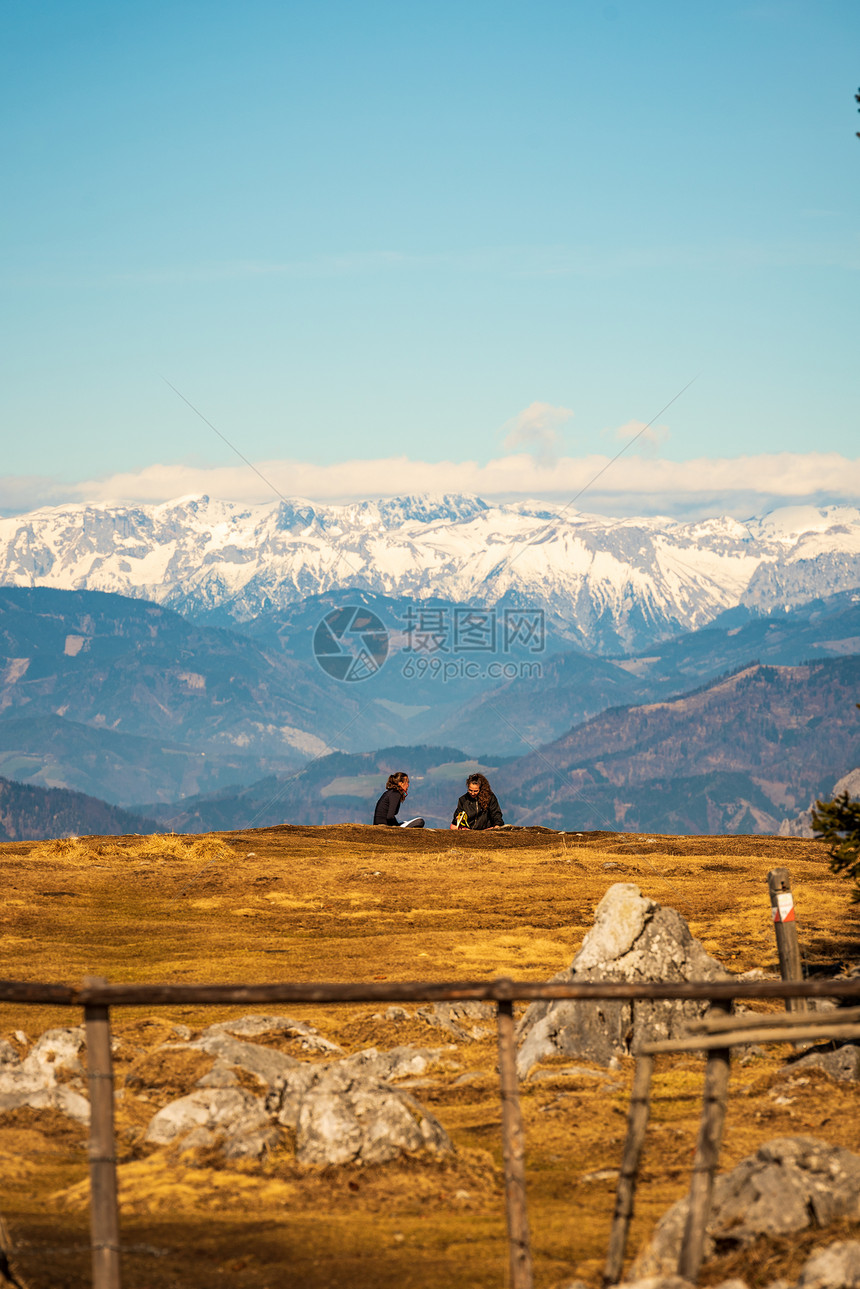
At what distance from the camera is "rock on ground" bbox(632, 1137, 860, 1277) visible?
7426 mm

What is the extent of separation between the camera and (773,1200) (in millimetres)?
7594

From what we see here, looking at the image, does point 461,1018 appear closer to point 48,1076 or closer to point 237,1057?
point 237,1057

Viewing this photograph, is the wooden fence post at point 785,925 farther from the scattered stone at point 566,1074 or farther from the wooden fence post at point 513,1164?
the wooden fence post at point 513,1164

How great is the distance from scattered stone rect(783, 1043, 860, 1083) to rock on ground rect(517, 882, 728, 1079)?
213 centimetres

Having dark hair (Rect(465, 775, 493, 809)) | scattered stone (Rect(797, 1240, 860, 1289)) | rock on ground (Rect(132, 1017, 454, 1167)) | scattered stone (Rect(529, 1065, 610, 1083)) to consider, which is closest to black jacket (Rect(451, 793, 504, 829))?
dark hair (Rect(465, 775, 493, 809))

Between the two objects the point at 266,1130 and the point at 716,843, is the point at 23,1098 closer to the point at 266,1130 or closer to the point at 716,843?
the point at 266,1130

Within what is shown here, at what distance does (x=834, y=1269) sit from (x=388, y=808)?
31.9 meters

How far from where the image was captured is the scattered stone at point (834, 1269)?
632 cm

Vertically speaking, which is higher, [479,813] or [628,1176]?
[479,813]

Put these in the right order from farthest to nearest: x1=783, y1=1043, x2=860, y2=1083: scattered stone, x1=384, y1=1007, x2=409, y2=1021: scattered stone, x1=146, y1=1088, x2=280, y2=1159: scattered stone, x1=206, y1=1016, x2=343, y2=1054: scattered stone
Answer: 1. x1=384, y1=1007, x2=409, y2=1021: scattered stone
2. x1=206, y1=1016, x2=343, y2=1054: scattered stone
3. x1=783, y1=1043, x2=860, y2=1083: scattered stone
4. x1=146, y1=1088, x2=280, y2=1159: scattered stone

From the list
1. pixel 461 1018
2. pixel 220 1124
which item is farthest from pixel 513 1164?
pixel 461 1018

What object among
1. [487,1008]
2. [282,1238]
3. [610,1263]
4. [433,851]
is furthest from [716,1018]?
[433,851]

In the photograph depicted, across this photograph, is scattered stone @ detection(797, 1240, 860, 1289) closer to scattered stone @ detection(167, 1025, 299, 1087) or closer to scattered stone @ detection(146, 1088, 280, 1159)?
scattered stone @ detection(146, 1088, 280, 1159)

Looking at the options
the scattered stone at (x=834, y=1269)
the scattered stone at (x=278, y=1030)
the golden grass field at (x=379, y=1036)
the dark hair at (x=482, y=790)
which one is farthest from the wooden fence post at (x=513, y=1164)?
the dark hair at (x=482, y=790)
